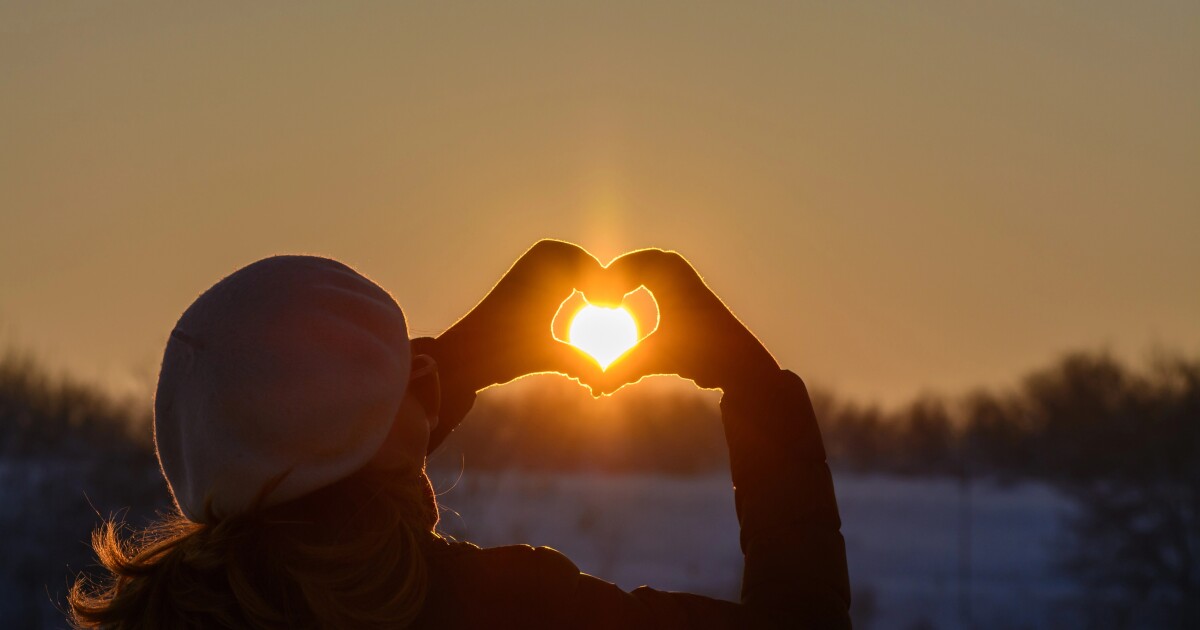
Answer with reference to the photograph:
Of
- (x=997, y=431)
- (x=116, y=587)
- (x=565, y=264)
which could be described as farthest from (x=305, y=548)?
(x=997, y=431)

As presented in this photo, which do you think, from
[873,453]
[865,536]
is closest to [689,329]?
[865,536]

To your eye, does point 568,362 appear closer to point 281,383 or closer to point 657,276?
point 657,276

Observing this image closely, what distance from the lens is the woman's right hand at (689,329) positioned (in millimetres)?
1359

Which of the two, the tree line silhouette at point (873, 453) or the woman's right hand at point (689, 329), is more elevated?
the tree line silhouette at point (873, 453)

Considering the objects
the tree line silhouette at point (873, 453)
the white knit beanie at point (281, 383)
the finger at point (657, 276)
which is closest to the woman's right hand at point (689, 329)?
the finger at point (657, 276)

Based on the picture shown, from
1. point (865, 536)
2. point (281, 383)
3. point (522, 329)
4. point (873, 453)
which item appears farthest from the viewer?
point (873, 453)

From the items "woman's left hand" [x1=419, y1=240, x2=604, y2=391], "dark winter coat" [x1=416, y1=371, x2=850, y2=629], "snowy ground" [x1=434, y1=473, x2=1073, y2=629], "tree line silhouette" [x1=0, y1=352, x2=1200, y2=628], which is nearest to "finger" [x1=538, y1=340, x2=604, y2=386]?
"woman's left hand" [x1=419, y1=240, x2=604, y2=391]

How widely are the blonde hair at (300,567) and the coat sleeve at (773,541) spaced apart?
0.18 m

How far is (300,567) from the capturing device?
1.34m

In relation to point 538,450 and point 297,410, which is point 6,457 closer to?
point 538,450

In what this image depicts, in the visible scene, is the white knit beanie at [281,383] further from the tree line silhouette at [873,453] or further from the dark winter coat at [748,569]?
the tree line silhouette at [873,453]

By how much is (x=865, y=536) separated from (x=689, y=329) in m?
23.1

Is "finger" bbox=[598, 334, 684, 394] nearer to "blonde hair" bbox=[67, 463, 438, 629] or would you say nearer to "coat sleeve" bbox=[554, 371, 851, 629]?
"coat sleeve" bbox=[554, 371, 851, 629]

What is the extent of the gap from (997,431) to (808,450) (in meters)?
30.6
